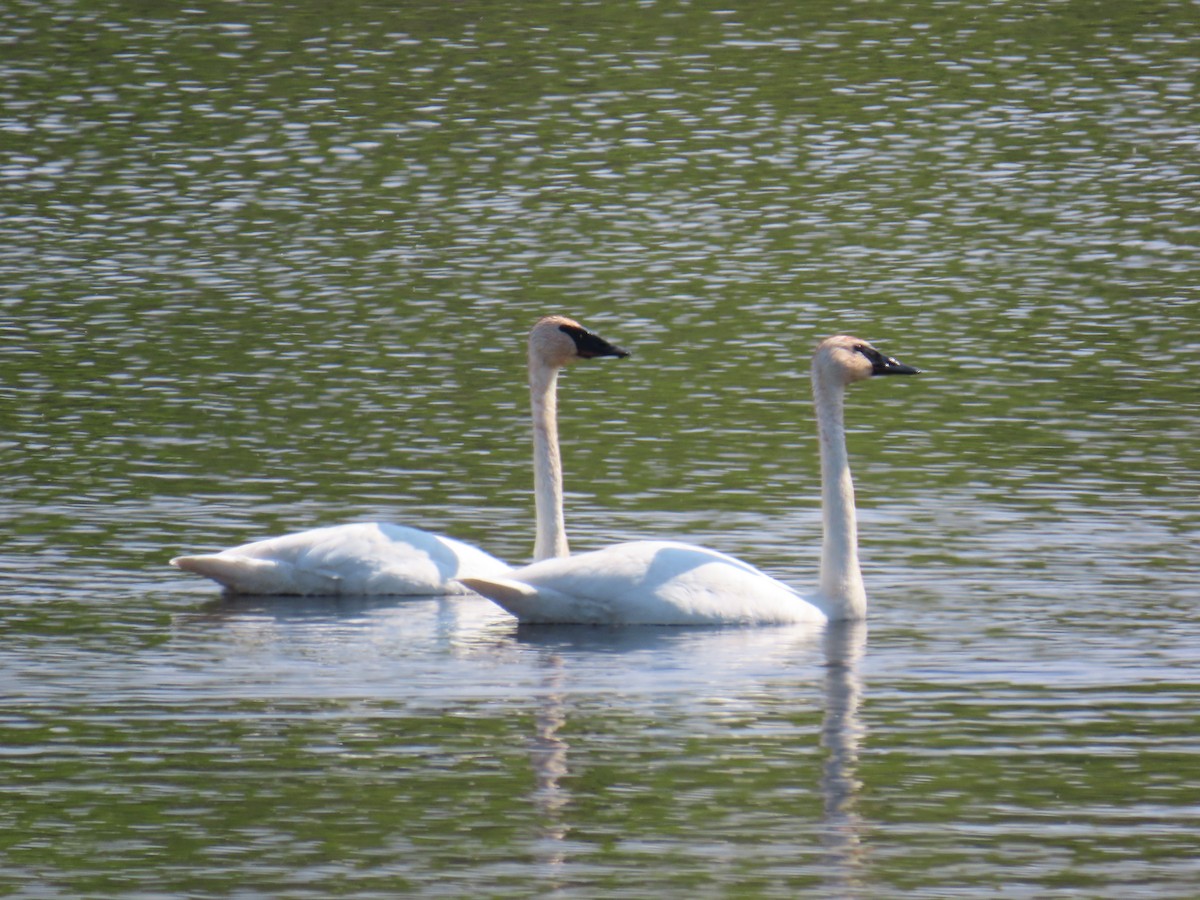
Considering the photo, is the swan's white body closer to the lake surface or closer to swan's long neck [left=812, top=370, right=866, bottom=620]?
the lake surface

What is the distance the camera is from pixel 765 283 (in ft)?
92.2

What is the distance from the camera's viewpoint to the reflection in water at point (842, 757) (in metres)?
10.1

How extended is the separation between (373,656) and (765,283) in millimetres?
14778

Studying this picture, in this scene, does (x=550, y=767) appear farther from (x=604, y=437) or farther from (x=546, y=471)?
(x=604, y=437)

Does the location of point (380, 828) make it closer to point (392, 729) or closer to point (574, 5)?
point (392, 729)

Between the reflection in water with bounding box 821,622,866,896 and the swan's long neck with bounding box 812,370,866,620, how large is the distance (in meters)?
0.16

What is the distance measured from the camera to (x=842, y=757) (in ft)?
38.7

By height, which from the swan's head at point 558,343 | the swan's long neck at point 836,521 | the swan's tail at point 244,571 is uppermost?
the swan's head at point 558,343

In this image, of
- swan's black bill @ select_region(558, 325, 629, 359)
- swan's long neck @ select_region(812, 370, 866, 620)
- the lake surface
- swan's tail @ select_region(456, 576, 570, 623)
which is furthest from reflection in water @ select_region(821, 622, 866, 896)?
swan's black bill @ select_region(558, 325, 629, 359)

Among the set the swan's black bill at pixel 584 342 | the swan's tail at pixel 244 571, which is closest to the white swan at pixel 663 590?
the swan's tail at pixel 244 571

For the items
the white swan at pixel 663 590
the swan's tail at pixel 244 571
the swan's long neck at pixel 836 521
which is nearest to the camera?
the white swan at pixel 663 590

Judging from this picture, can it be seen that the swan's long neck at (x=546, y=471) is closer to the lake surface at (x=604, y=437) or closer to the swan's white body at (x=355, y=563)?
the swan's white body at (x=355, y=563)

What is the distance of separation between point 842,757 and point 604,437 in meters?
9.22

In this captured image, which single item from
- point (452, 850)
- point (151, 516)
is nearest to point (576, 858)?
point (452, 850)
